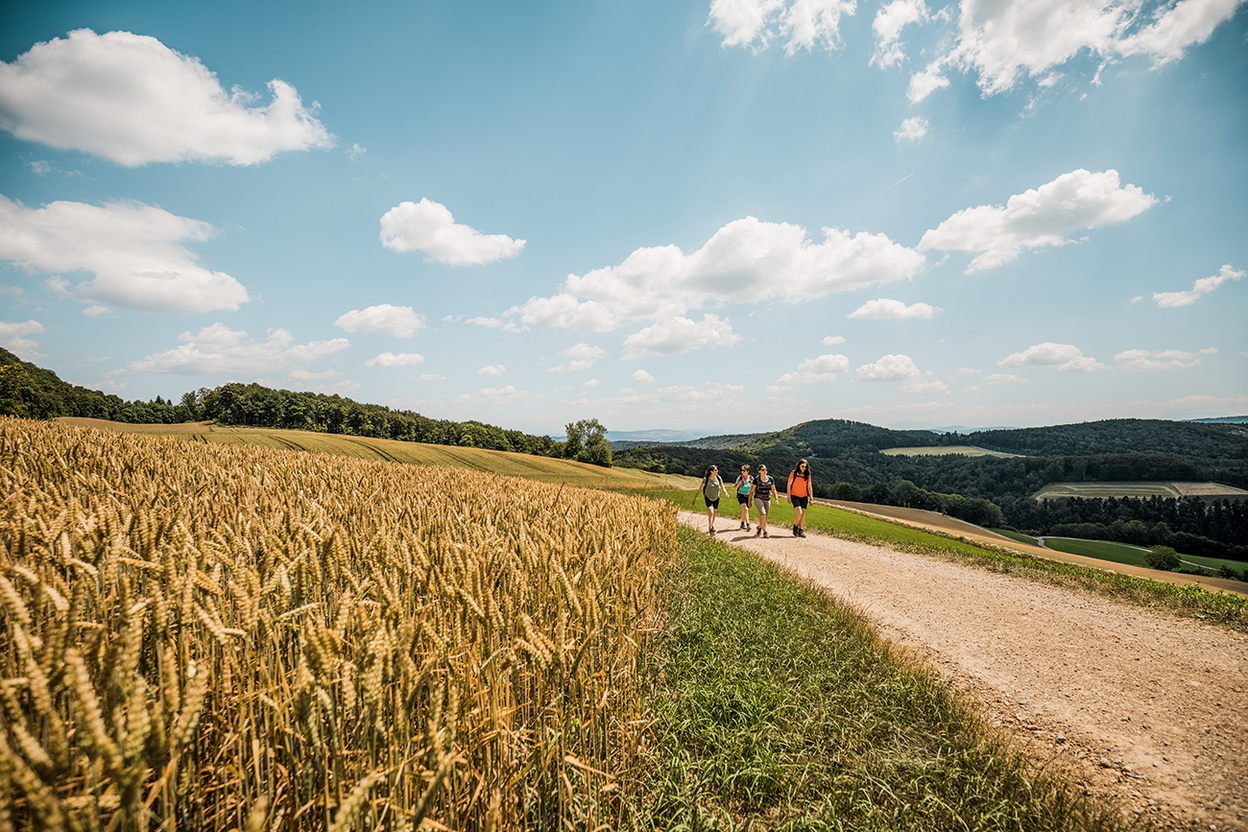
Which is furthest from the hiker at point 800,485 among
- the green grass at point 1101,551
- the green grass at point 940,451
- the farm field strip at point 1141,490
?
the green grass at point 940,451

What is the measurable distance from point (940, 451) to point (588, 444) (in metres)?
134

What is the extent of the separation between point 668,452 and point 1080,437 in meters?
152

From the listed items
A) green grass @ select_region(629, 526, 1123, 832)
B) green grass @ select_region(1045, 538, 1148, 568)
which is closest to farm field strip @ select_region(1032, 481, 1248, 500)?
green grass @ select_region(1045, 538, 1148, 568)

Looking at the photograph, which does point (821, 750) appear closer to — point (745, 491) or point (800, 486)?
point (800, 486)

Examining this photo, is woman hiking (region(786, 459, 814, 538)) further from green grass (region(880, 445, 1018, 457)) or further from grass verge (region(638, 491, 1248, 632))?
green grass (region(880, 445, 1018, 457))

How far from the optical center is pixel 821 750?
354 centimetres

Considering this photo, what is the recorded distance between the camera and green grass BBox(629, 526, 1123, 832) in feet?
9.95

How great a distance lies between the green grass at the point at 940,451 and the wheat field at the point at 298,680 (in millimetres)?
170312

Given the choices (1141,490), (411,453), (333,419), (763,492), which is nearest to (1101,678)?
(763,492)

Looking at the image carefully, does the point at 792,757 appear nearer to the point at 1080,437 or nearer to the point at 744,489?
the point at 744,489

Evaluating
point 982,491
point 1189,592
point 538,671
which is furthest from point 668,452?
point 538,671

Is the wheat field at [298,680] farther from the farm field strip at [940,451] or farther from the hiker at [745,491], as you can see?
the farm field strip at [940,451]

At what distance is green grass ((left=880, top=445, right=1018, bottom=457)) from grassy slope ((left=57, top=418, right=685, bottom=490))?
130163 millimetres

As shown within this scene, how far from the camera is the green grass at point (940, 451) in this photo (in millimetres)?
146250
